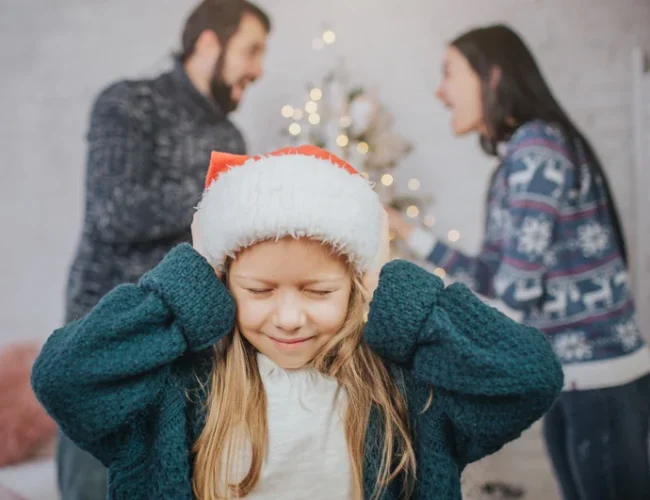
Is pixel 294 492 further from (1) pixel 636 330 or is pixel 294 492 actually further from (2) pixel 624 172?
(2) pixel 624 172

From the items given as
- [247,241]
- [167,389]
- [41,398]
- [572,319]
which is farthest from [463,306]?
[572,319]

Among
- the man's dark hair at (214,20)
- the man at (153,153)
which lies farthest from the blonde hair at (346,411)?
the man's dark hair at (214,20)

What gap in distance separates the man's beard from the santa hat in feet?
3.21

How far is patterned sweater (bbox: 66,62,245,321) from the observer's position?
1.60m

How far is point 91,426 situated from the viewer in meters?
0.78

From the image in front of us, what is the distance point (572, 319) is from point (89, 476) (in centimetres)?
137

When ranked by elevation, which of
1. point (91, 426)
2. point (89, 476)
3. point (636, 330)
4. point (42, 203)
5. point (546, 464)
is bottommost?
point (546, 464)

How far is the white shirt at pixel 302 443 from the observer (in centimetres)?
88

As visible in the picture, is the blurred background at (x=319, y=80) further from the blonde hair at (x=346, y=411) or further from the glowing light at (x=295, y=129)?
the blonde hair at (x=346, y=411)

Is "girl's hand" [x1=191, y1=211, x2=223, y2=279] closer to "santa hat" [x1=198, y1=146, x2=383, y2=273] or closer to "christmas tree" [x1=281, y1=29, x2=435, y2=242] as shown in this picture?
"santa hat" [x1=198, y1=146, x2=383, y2=273]

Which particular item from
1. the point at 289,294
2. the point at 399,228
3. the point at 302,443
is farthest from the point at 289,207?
the point at 399,228

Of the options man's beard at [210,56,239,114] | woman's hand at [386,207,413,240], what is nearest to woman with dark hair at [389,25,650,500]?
woman's hand at [386,207,413,240]

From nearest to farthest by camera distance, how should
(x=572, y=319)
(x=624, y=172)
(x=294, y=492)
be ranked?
(x=294, y=492) → (x=572, y=319) → (x=624, y=172)

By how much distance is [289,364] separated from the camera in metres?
0.89
